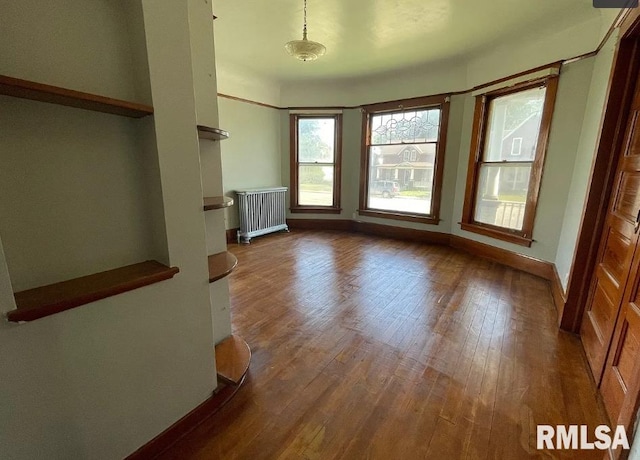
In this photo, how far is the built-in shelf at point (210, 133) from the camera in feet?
4.41

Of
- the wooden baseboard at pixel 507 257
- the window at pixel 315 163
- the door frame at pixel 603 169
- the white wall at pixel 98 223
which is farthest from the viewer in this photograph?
the window at pixel 315 163

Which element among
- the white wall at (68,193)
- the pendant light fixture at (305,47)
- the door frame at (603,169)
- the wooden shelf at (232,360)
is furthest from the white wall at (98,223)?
the door frame at (603,169)

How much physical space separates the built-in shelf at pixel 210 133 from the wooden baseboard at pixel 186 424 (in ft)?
4.41

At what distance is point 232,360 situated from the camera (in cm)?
167

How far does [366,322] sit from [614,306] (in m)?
1.52

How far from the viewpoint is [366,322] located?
2291 millimetres

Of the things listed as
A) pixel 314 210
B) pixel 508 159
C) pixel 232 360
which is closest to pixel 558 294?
pixel 508 159

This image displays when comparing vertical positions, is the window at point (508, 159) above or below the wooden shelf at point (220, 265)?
above

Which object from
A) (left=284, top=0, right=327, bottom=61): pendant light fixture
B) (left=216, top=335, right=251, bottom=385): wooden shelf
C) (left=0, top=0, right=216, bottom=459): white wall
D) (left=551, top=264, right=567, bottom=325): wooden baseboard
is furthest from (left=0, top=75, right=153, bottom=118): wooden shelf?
(left=551, top=264, right=567, bottom=325): wooden baseboard

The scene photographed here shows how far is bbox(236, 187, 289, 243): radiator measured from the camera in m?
4.61

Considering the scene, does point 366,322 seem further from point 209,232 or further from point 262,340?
point 209,232

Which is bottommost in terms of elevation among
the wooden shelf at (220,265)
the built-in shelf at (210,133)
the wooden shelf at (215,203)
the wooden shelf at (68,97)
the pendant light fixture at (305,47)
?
the wooden shelf at (220,265)

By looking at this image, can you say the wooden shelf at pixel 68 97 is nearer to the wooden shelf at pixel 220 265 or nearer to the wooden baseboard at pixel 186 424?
the wooden shelf at pixel 220 265

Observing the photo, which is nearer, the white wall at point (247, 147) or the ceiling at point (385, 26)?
the ceiling at point (385, 26)
